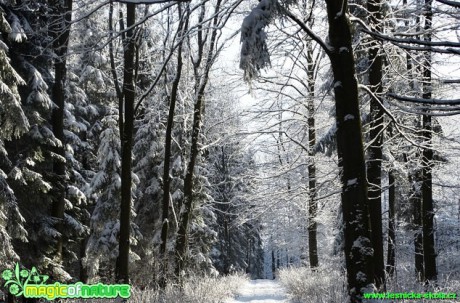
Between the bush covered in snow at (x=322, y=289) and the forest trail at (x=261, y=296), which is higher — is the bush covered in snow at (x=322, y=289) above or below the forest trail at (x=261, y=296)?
above

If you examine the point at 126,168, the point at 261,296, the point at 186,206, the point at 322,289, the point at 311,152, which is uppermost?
the point at 311,152

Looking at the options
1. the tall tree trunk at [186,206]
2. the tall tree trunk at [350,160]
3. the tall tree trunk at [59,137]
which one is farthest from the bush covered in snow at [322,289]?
the tall tree trunk at [59,137]

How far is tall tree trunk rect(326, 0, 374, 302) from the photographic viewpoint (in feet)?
16.4

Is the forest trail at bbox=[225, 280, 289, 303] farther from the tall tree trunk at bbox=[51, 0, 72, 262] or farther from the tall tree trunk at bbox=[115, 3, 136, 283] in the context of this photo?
the tall tree trunk at bbox=[51, 0, 72, 262]

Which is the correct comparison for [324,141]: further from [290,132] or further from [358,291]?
[358,291]

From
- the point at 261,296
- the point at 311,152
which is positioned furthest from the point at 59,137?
the point at 261,296

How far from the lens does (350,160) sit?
5.23m

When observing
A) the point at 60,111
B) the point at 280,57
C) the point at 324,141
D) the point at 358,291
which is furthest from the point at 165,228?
the point at 358,291

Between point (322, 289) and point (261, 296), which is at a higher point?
point (322, 289)

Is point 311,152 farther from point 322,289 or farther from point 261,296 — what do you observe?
point 261,296

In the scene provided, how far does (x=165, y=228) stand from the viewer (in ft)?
40.9

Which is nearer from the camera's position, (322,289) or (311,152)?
(322,289)

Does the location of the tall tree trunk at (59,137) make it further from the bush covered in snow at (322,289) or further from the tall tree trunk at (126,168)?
the bush covered in snow at (322,289)

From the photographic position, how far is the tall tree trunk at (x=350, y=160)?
16.4 ft
